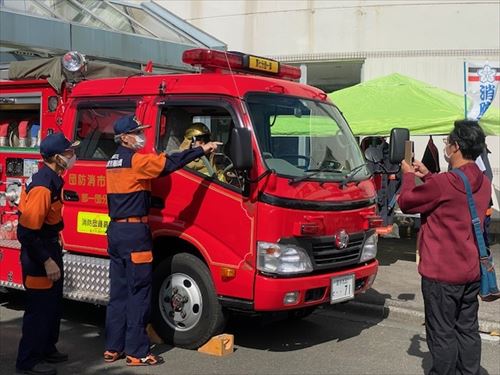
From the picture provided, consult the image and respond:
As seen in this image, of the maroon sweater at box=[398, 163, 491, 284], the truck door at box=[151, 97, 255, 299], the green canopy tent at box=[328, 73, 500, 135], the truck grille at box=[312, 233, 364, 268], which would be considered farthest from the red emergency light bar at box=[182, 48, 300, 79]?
the green canopy tent at box=[328, 73, 500, 135]

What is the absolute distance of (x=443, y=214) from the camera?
4.18 meters

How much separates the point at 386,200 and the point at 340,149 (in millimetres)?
4008

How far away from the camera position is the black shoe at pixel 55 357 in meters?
5.19

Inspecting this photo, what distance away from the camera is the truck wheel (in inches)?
210

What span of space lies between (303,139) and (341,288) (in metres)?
1.37

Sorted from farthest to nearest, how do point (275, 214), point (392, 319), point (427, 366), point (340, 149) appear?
point (392, 319)
point (340, 149)
point (427, 366)
point (275, 214)

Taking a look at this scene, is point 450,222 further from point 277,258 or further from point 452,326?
point 277,258

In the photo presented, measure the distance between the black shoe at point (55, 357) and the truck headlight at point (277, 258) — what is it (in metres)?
1.83

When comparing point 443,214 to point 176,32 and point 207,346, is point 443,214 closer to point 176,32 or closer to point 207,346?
point 207,346

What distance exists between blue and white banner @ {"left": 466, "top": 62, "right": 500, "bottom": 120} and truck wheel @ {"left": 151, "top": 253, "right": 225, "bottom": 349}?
5.45 metres

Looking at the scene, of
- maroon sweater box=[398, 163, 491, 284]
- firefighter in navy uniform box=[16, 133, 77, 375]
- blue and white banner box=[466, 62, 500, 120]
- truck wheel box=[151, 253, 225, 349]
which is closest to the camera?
maroon sweater box=[398, 163, 491, 284]

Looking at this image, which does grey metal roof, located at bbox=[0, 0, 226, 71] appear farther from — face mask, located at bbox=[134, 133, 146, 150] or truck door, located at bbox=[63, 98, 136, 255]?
face mask, located at bbox=[134, 133, 146, 150]

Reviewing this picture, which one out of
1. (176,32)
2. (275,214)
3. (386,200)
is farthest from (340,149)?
(176,32)

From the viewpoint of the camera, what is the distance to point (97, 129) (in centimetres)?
607
